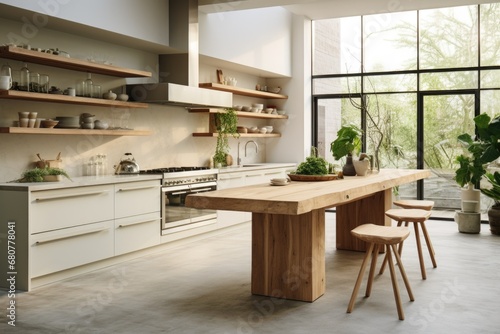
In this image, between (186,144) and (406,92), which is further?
(406,92)

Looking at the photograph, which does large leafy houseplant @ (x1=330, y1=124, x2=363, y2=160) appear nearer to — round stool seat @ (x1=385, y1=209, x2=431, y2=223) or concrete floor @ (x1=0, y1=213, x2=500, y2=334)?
round stool seat @ (x1=385, y1=209, x2=431, y2=223)

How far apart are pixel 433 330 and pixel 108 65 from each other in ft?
13.0

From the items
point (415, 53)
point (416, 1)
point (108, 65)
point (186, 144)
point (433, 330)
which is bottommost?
point (433, 330)

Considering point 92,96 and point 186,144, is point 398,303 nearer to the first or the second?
point 92,96

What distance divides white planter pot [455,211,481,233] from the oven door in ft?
11.0

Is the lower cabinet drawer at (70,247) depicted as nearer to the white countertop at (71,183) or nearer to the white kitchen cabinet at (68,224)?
the white kitchen cabinet at (68,224)

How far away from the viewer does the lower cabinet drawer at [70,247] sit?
452 centimetres

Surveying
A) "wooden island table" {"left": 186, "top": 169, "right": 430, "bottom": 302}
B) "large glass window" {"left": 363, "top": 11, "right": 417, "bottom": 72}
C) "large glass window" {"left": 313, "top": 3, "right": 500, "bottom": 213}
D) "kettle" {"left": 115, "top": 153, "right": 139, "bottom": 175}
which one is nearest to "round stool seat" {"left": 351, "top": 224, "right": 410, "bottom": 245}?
"wooden island table" {"left": 186, "top": 169, "right": 430, "bottom": 302}

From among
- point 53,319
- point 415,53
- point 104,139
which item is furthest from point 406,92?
point 53,319

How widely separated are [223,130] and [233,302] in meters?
4.07

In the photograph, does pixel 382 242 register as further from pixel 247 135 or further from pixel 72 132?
pixel 247 135

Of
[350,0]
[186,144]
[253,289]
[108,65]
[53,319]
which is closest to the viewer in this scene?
[53,319]

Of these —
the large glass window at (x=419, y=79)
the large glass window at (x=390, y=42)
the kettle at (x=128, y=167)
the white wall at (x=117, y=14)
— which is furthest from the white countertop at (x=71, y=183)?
the large glass window at (x=390, y=42)

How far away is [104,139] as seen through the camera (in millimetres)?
6113
